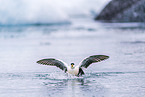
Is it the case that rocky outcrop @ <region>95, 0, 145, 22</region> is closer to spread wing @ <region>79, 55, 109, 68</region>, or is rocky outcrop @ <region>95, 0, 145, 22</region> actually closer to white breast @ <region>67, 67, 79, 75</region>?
spread wing @ <region>79, 55, 109, 68</region>

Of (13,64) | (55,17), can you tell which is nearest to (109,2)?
→ (55,17)

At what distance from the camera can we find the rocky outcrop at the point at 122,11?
2847 inches

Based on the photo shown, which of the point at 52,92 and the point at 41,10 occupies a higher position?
the point at 41,10

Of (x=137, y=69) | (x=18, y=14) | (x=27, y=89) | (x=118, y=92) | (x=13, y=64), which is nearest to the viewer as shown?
(x=118, y=92)

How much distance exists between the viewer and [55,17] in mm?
57781

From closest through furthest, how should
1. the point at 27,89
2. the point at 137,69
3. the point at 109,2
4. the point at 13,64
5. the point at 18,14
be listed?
the point at 27,89 < the point at 137,69 < the point at 13,64 < the point at 18,14 < the point at 109,2

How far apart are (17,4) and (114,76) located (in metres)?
46.2

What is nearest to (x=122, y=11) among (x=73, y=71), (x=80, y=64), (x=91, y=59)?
(x=91, y=59)

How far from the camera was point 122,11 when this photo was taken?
303ft

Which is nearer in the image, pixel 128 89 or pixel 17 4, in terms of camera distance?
pixel 128 89

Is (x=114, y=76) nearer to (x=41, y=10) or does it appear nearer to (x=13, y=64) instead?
(x=13, y=64)

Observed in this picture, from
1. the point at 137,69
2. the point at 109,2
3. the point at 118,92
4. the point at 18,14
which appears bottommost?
the point at 118,92

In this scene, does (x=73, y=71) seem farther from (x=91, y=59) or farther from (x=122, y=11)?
(x=122, y=11)

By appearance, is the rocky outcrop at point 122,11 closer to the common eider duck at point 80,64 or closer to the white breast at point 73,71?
the common eider duck at point 80,64
